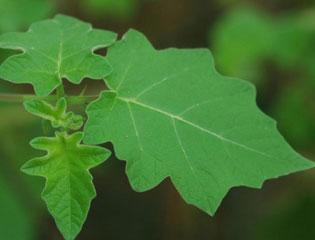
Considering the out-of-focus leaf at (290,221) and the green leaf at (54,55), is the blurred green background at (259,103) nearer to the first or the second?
the out-of-focus leaf at (290,221)

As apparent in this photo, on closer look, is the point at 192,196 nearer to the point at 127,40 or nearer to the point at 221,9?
the point at 127,40

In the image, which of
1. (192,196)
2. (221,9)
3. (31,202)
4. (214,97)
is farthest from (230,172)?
(221,9)

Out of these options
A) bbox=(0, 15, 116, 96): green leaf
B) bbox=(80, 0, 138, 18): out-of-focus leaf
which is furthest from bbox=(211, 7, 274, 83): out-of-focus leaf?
bbox=(0, 15, 116, 96): green leaf

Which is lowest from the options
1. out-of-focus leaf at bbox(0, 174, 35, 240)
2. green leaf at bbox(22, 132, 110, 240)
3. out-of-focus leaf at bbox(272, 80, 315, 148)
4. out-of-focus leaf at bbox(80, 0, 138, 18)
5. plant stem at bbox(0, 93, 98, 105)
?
out-of-focus leaf at bbox(0, 174, 35, 240)

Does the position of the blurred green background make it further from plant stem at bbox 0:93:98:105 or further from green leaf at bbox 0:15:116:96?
plant stem at bbox 0:93:98:105

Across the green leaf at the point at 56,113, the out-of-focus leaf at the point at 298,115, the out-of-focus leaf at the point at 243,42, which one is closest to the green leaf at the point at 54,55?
the green leaf at the point at 56,113

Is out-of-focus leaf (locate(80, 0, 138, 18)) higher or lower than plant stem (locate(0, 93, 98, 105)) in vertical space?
lower
